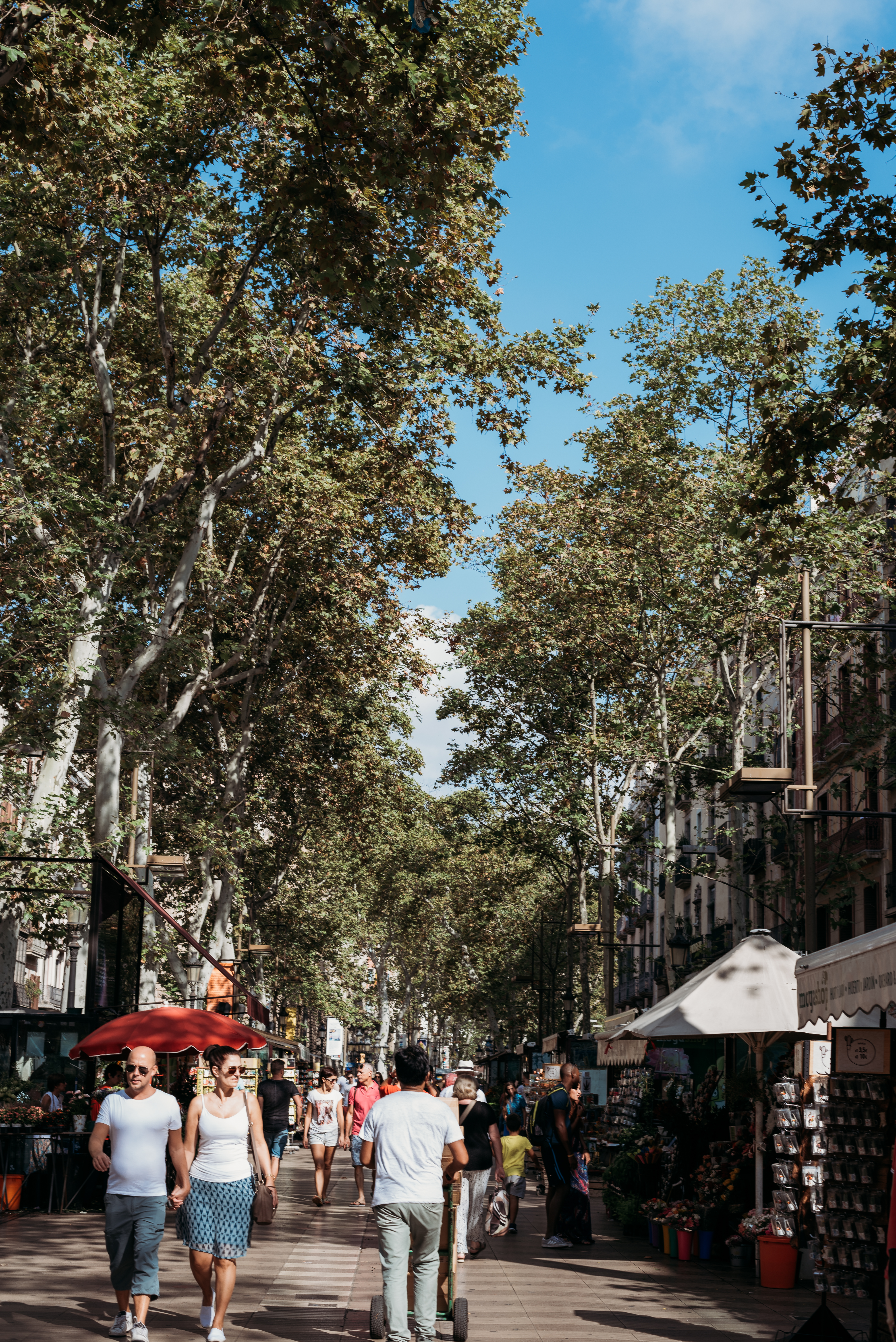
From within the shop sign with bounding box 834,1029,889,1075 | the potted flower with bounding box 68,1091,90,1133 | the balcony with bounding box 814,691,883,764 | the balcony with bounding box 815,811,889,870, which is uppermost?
the balcony with bounding box 814,691,883,764

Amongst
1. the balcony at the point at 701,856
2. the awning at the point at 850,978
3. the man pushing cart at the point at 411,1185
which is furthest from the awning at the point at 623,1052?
the balcony at the point at 701,856

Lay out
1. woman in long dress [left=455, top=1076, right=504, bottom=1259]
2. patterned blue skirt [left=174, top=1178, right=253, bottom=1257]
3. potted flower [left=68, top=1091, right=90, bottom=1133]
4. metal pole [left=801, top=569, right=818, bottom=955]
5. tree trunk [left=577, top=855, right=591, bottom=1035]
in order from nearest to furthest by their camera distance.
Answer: patterned blue skirt [left=174, top=1178, right=253, bottom=1257], woman in long dress [left=455, top=1076, right=504, bottom=1259], metal pole [left=801, top=569, right=818, bottom=955], potted flower [left=68, top=1091, right=90, bottom=1133], tree trunk [left=577, top=855, right=591, bottom=1035]

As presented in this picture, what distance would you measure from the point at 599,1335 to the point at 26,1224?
323 inches

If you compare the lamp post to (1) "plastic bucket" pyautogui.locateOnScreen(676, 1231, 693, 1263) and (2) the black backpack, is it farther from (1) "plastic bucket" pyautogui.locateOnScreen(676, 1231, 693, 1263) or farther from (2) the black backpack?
(1) "plastic bucket" pyautogui.locateOnScreen(676, 1231, 693, 1263)

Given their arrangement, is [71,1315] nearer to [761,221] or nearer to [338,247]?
[338,247]

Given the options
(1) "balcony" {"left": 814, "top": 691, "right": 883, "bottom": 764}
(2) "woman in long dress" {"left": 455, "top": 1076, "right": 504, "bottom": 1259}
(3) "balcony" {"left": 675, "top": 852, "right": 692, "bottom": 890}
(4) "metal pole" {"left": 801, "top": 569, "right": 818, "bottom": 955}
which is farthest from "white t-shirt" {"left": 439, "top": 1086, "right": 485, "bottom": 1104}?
(3) "balcony" {"left": 675, "top": 852, "right": 692, "bottom": 890}

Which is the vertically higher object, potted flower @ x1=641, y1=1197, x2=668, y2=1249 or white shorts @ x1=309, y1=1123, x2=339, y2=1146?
white shorts @ x1=309, y1=1123, x2=339, y2=1146

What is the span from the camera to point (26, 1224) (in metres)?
15.1

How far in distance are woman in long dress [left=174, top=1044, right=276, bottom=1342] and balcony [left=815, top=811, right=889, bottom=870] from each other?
27107 millimetres

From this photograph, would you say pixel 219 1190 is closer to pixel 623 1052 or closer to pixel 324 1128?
pixel 324 1128

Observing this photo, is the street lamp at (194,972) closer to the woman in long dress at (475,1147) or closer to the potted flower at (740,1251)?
the woman in long dress at (475,1147)

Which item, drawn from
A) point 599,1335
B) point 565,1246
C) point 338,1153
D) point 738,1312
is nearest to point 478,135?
point 599,1335

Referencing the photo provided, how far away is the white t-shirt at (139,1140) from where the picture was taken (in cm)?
815

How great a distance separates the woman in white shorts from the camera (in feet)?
57.7
